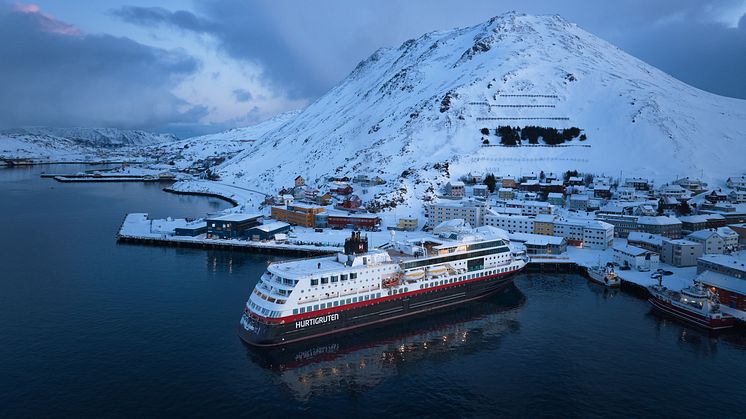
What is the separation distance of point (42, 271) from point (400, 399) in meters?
50.2

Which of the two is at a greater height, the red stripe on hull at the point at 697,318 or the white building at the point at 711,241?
the white building at the point at 711,241

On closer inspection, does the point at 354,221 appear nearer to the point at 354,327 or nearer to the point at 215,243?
the point at 215,243

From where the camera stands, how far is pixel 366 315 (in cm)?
4375

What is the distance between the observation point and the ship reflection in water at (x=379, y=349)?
34.9 m

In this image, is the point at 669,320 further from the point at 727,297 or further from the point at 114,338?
the point at 114,338

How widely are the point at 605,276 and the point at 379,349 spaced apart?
31.9 meters

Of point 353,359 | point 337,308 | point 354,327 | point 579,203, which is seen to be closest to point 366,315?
point 354,327

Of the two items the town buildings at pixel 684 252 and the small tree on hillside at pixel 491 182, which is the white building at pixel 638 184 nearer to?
the small tree on hillside at pixel 491 182

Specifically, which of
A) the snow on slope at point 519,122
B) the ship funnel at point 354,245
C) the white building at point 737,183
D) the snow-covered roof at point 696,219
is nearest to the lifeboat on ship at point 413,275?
the ship funnel at point 354,245

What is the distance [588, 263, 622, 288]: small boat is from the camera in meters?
56.8

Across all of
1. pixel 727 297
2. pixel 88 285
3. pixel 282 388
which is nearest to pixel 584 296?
pixel 727 297

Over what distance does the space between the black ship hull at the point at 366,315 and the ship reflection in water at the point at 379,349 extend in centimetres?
66

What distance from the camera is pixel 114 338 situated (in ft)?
131

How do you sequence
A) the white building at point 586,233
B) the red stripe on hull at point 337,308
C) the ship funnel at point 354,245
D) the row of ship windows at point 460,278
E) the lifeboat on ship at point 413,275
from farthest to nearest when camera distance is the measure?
1. the white building at point 586,233
2. the row of ship windows at point 460,278
3. the lifeboat on ship at point 413,275
4. the ship funnel at point 354,245
5. the red stripe on hull at point 337,308
